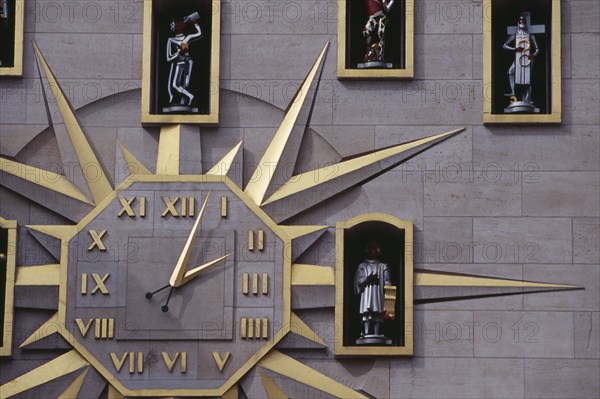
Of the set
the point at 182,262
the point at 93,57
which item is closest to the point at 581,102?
the point at 182,262

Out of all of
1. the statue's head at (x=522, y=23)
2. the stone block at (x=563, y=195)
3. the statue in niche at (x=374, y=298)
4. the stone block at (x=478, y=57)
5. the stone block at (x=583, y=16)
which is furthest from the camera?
the statue's head at (x=522, y=23)

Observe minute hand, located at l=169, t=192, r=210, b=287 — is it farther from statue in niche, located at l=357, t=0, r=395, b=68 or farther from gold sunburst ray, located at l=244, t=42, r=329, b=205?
statue in niche, located at l=357, t=0, r=395, b=68

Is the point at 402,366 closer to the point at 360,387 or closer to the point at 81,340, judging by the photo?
the point at 360,387

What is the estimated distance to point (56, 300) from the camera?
38.5m

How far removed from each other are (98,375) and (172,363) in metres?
1.06

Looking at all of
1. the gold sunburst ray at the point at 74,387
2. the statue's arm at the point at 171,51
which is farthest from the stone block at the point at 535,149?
the gold sunburst ray at the point at 74,387

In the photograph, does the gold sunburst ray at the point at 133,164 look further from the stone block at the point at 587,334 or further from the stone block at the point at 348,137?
the stone block at the point at 587,334

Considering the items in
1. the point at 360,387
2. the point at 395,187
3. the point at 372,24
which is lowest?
the point at 360,387

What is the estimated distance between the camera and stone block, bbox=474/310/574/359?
3819cm

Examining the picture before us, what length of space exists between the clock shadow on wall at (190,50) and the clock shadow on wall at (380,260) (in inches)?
113

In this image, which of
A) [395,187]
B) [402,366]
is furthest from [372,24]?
[402,366]

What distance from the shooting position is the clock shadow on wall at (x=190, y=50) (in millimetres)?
39688

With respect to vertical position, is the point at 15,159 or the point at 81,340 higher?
the point at 15,159

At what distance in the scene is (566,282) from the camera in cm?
3847
